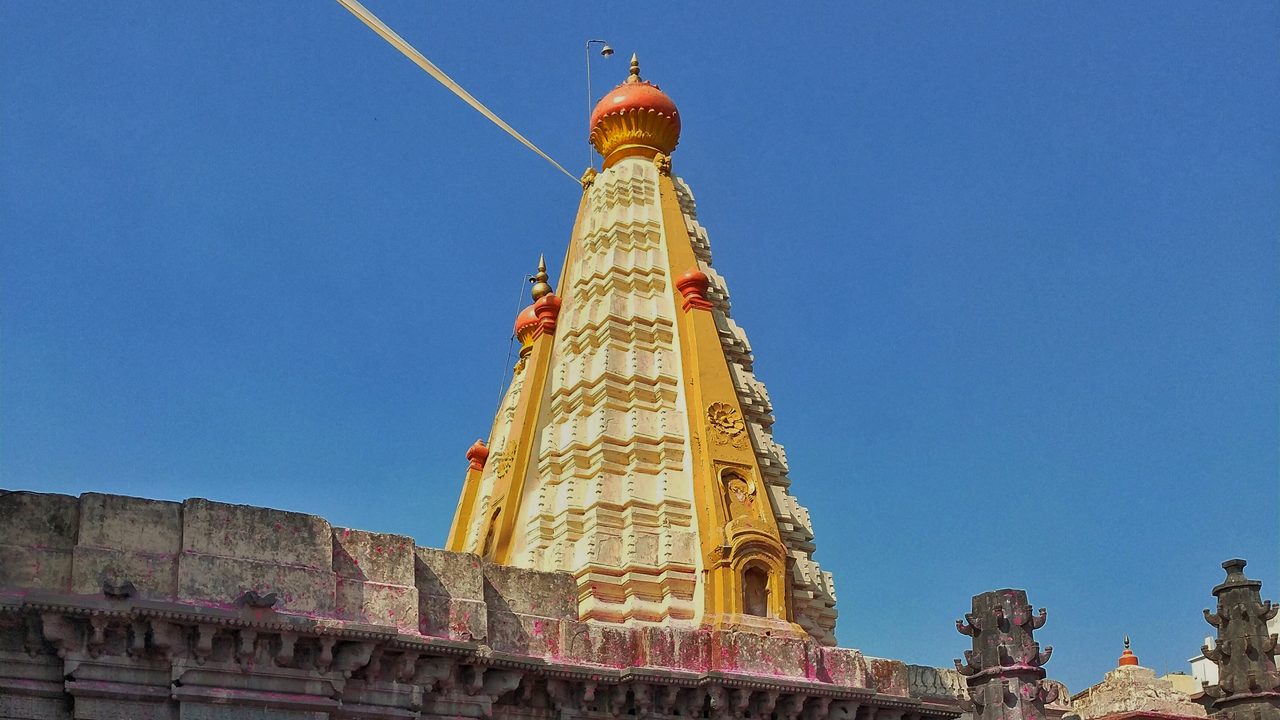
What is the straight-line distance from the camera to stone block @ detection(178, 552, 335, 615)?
13883 millimetres

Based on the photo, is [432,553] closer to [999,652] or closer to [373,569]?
[373,569]

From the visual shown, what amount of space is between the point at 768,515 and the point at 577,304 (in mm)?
5797

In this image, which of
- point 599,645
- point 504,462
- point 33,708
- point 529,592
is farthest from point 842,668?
point 33,708

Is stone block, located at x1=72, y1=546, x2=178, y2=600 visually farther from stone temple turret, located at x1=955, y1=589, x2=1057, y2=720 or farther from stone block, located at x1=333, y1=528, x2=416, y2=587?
stone temple turret, located at x1=955, y1=589, x2=1057, y2=720

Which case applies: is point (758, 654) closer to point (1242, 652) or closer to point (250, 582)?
point (1242, 652)

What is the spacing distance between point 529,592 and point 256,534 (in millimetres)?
3608

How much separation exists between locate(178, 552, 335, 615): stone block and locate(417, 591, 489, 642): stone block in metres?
1.22

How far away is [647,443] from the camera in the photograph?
2130cm

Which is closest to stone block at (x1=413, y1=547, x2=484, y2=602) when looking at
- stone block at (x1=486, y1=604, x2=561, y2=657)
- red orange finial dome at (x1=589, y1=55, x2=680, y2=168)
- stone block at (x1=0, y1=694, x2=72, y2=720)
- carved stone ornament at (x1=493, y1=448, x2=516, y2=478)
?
stone block at (x1=486, y1=604, x2=561, y2=657)

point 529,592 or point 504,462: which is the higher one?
point 504,462

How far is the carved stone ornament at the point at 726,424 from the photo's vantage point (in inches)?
837

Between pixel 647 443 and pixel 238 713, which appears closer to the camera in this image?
pixel 238 713

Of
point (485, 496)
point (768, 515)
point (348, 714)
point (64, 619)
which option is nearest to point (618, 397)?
point (768, 515)

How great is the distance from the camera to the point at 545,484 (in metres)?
21.6
